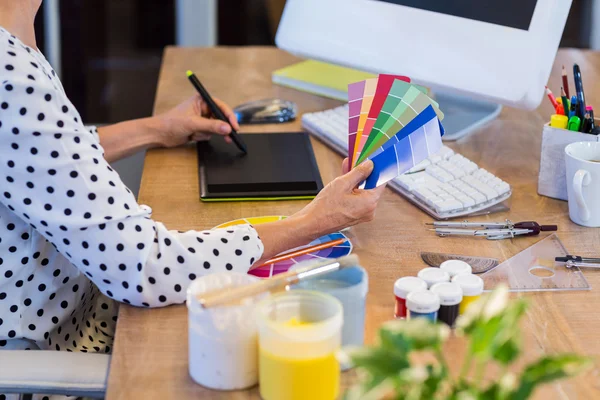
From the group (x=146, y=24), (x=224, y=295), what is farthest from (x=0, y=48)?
(x=146, y=24)

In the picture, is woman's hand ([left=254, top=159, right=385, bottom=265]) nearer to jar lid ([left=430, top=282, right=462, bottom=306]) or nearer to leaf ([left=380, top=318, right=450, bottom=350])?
jar lid ([left=430, top=282, right=462, bottom=306])

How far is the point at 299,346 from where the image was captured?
0.76m

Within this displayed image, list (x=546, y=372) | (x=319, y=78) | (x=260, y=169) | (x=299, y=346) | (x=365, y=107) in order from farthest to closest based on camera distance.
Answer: (x=319, y=78) < (x=260, y=169) < (x=365, y=107) < (x=299, y=346) < (x=546, y=372)

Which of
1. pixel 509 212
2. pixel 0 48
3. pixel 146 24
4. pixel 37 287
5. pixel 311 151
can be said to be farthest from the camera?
pixel 146 24

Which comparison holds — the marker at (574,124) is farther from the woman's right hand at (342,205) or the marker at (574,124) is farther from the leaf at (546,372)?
the leaf at (546,372)

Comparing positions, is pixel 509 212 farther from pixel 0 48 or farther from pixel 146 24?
pixel 146 24

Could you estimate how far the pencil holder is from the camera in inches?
50.0

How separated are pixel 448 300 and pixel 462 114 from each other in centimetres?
81

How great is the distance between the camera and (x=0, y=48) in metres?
0.96

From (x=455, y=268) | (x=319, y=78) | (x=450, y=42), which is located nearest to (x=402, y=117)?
(x=455, y=268)

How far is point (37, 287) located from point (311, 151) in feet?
1.91

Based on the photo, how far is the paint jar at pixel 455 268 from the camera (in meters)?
0.98

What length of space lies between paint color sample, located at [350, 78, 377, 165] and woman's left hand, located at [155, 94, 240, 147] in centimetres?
36

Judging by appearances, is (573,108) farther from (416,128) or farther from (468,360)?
(468,360)
